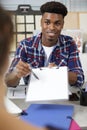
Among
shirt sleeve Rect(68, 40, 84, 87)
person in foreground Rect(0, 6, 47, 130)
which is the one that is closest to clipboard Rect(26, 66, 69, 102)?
shirt sleeve Rect(68, 40, 84, 87)

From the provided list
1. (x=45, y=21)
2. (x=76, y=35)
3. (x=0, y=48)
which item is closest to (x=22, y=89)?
(x=45, y=21)

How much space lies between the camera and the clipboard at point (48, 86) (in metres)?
1.11

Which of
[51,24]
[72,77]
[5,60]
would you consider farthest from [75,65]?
[5,60]

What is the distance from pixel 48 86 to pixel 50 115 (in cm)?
19

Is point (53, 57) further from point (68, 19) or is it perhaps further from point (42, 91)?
point (68, 19)

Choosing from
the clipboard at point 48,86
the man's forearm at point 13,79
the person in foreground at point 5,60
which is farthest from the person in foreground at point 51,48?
the person in foreground at point 5,60

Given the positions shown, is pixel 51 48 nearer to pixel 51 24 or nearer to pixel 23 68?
pixel 51 24

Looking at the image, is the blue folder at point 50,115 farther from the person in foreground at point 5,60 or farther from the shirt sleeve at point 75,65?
the person in foreground at point 5,60

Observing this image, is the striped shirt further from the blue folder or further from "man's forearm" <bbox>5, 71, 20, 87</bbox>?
the blue folder

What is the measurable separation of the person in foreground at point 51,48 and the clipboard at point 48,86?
276 millimetres

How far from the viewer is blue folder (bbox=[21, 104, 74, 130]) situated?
93cm

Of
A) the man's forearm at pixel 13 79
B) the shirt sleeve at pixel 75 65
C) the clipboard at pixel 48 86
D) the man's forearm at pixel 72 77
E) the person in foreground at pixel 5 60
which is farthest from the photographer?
the shirt sleeve at pixel 75 65

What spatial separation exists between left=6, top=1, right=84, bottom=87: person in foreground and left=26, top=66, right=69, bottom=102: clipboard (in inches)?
10.9

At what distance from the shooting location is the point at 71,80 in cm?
146
